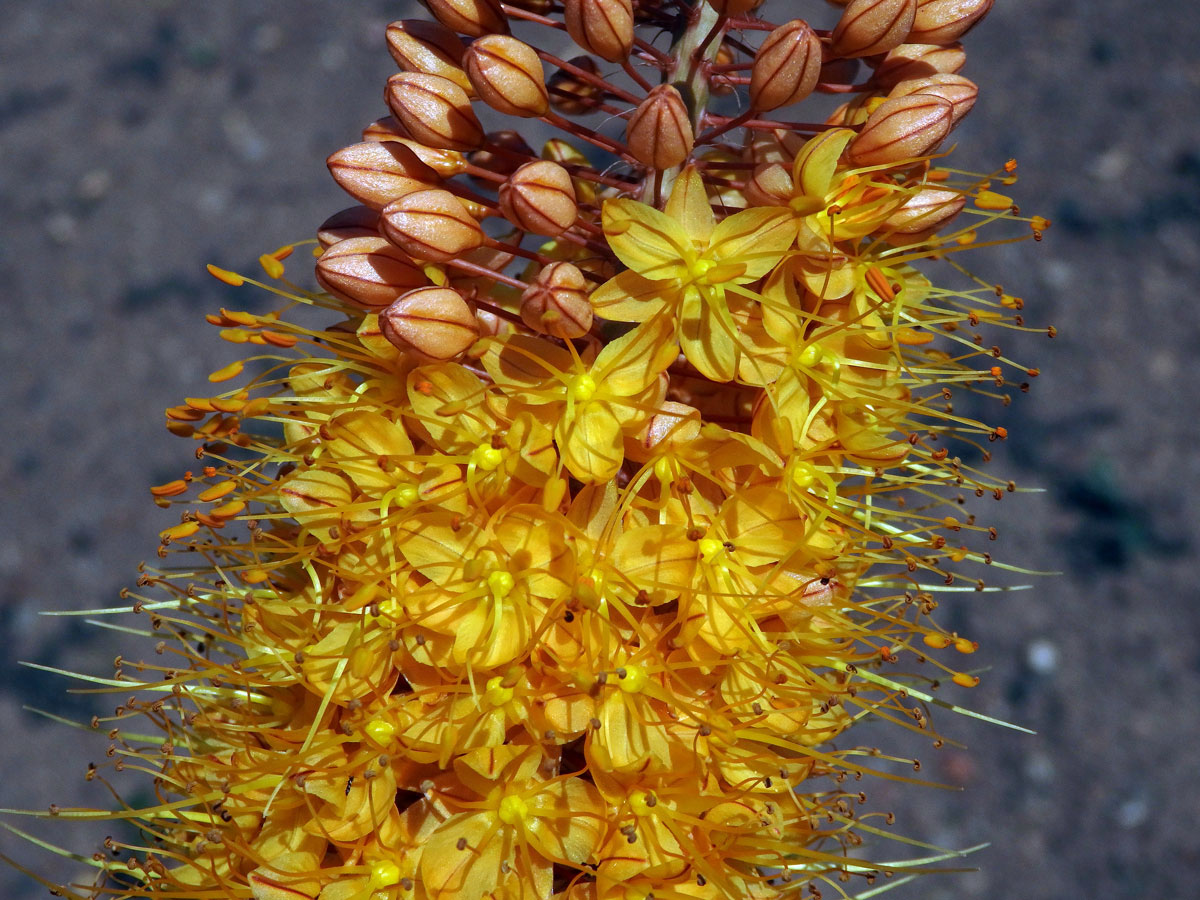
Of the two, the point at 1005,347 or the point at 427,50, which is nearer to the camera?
the point at 427,50

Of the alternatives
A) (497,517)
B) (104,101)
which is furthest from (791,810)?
(104,101)

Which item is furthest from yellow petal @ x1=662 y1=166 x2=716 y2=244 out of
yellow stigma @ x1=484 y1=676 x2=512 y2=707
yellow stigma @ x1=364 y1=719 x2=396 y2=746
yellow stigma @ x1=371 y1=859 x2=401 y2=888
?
yellow stigma @ x1=371 y1=859 x2=401 y2=888

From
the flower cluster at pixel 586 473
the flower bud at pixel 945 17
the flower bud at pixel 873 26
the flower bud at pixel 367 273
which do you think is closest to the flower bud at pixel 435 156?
the flower cluster at pixel 586 473

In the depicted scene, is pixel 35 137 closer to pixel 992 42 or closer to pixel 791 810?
pixel 992 42

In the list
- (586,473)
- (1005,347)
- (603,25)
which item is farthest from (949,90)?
(1005,347)

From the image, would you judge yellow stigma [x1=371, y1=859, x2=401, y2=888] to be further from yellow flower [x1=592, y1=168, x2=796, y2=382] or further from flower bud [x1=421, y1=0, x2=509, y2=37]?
flower bud [x1=421, y1=0, x2=509, y2=37]

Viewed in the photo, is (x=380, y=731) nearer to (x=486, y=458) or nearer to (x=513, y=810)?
(x=513, y=810)

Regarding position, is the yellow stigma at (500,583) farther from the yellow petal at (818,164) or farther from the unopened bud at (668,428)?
the yellow petal at (818,164)
